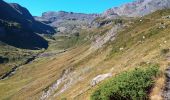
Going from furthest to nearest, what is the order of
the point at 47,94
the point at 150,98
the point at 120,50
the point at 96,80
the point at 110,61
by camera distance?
1. the point at 47,94
2. the point at 120,50
3. the point at 110,61
4. the point at 96,80
5. the point at 150,98

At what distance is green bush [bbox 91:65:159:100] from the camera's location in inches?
1415

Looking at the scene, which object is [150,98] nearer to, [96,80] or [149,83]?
[149,83]

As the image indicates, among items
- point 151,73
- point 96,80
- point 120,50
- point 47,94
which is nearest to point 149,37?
point 120,50

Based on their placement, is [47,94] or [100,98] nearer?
[100,98]

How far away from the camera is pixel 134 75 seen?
1476 inches

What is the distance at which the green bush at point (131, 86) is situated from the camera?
35938 millimetres

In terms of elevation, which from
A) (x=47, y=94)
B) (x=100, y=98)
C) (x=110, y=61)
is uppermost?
(x=100, y=98)

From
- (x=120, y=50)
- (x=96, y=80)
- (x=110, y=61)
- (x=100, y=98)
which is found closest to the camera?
(x=100, y=98)

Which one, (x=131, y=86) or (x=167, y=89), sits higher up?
(x=131, y=86)

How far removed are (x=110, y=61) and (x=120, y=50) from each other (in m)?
7.70

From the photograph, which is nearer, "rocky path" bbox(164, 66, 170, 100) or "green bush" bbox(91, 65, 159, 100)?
"rocky path" bbox(164, 66, 170, 100)

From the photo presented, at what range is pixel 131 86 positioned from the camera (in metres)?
36.3

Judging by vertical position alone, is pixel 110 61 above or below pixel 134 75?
below

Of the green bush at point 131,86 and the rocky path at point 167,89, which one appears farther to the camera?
the green bush at point 131,86
